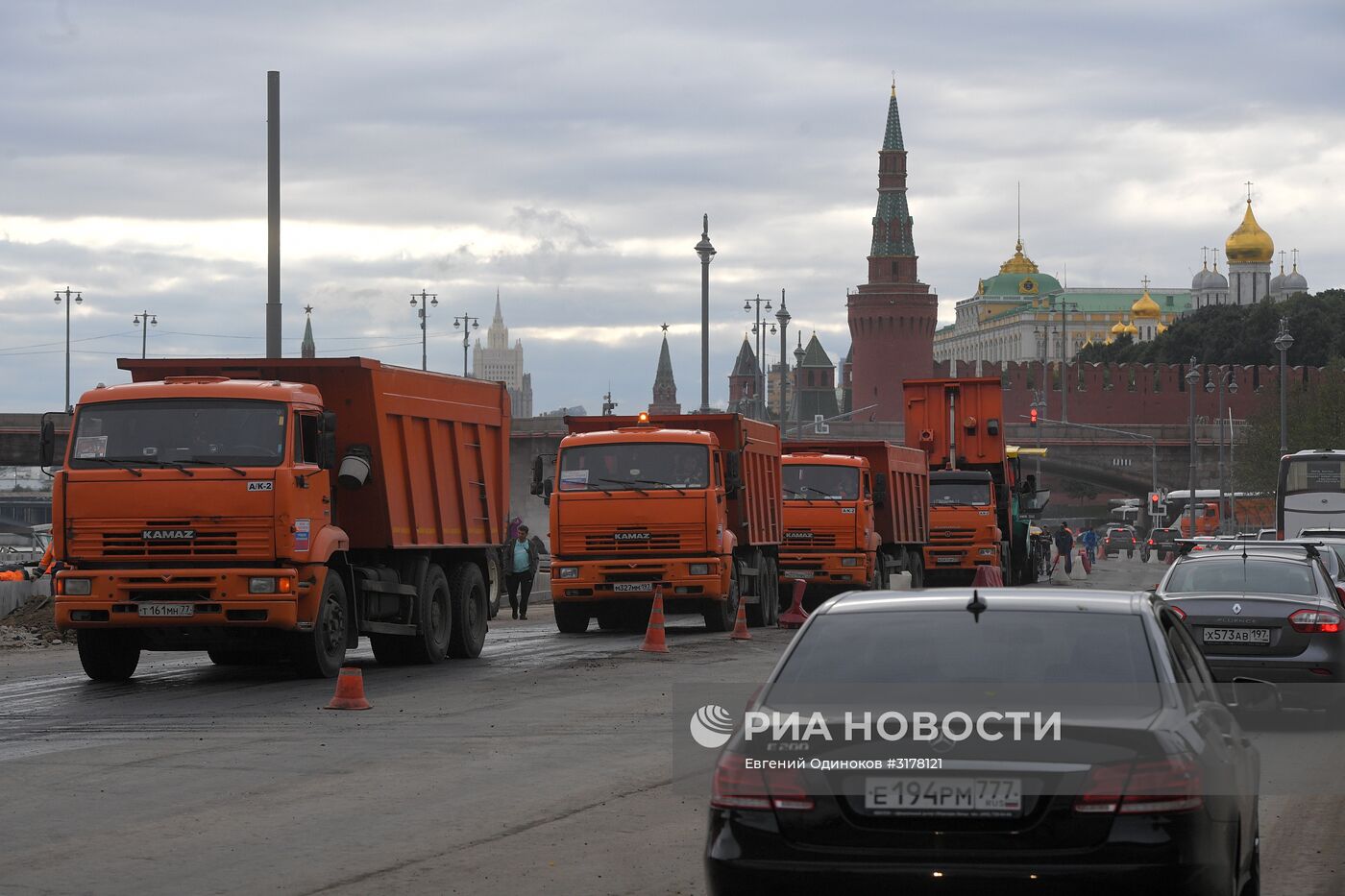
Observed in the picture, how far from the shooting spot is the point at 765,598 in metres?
27.4

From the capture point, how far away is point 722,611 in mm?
24422

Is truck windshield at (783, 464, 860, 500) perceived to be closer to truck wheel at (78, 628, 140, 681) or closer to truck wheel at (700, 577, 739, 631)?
truck wheel at (700, 577, 739, 631)

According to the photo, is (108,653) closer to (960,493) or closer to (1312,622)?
(1312,622)

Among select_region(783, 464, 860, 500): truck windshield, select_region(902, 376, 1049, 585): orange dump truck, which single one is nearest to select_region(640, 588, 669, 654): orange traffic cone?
select_region(783, 464, 860, 500): truck windshield

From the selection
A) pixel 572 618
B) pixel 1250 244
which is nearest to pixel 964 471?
pixel 572 618

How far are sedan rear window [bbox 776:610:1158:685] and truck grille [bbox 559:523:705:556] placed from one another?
17.3 meters

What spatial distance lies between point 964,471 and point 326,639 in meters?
25.4

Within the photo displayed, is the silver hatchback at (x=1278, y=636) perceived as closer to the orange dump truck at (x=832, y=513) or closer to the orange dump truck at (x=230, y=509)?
the orange dump truck at (x=230, y=509)

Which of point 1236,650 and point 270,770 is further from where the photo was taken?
point 1236,650

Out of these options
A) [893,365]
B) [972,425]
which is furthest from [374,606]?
[893,365]

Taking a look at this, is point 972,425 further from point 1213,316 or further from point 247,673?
point 1213,316

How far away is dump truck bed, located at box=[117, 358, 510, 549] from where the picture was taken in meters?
17.5

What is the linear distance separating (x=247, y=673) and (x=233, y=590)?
2.48 metres

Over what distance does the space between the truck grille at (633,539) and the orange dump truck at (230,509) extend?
5688 millimetres
